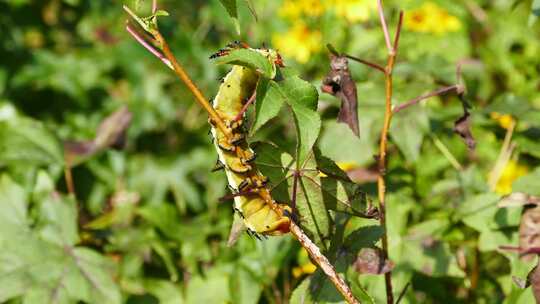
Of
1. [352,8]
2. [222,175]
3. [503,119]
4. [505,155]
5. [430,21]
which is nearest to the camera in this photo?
[505,155]

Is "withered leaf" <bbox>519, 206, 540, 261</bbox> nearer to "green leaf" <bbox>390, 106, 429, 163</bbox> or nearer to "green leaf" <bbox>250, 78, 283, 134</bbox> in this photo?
"green leaf" <bbox>390, 106, 429, 163</bbox>

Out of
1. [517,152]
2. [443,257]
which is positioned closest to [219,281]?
[443,257]

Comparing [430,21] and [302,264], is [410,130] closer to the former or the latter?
[302,264]

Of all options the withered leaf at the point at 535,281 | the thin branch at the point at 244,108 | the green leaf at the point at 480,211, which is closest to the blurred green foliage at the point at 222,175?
the green leaf at the point at 480,211

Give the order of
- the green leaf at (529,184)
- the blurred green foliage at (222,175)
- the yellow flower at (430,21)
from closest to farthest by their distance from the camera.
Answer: the green leaf at (529,184) < the blurred green foliage at (222,175) < the yellow flower at (430,21)

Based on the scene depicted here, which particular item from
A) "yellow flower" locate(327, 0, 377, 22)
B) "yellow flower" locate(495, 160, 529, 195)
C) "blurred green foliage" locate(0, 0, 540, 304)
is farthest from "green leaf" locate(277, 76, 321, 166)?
"yellow flower" locate(327, 0, 377, 22)

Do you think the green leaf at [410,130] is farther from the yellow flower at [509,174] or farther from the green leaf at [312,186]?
the green leaf at [312,186]

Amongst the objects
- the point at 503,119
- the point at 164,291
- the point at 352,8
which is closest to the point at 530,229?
the point at 164,291

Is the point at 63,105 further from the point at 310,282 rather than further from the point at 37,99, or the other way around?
the point at 310,282
